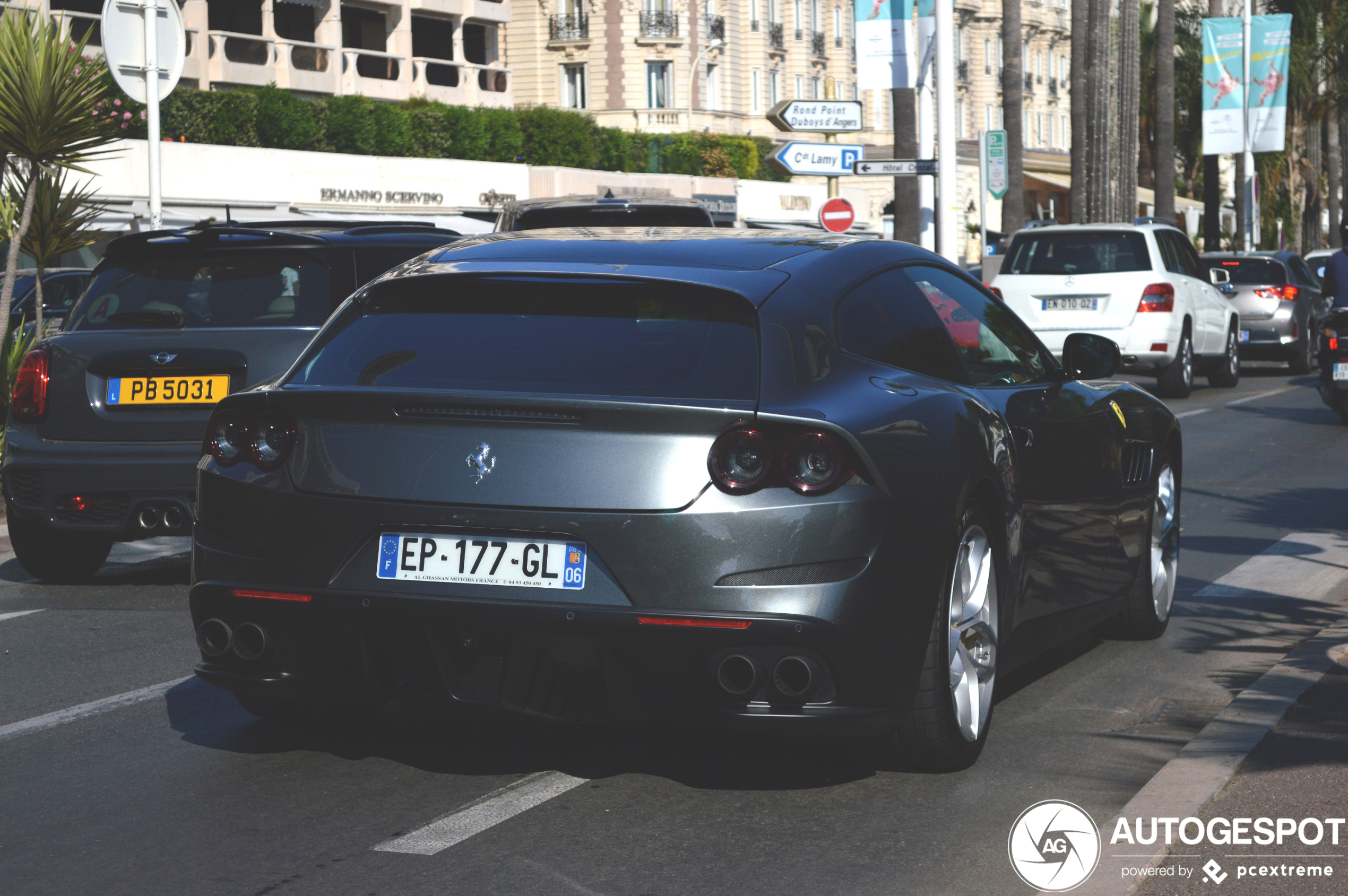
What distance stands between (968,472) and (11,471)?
17.4 ft

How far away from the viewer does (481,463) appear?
14.6 ft

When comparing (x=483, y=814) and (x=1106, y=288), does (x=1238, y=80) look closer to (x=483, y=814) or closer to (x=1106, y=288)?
(x=1106, y=288)

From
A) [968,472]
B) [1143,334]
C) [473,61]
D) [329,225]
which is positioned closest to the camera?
[968,472]

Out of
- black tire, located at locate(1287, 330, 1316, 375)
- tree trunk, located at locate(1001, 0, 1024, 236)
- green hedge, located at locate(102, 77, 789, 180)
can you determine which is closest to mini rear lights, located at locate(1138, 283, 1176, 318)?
black tire, located at locate(1287, 330, 1316, 375)

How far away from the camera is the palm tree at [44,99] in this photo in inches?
494

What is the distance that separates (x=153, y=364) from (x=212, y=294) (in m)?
0.45

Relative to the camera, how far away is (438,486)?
176 inches

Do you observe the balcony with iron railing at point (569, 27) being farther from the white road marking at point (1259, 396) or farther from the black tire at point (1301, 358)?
the white road marking at point (1259, 396)

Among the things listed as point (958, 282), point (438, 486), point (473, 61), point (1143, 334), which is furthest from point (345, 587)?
point (473, 61)

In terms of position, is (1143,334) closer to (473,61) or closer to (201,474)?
(201,474)

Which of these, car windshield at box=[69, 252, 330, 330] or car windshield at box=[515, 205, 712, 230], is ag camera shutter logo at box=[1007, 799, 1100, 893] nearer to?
car windshield at box=[69, 252, 330, 330]

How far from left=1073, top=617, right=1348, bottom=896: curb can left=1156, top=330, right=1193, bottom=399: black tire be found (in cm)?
1462

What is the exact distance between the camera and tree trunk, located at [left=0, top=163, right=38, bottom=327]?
1308cm

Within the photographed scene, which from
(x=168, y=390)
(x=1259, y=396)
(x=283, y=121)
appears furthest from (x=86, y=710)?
(x=283, y=121)
